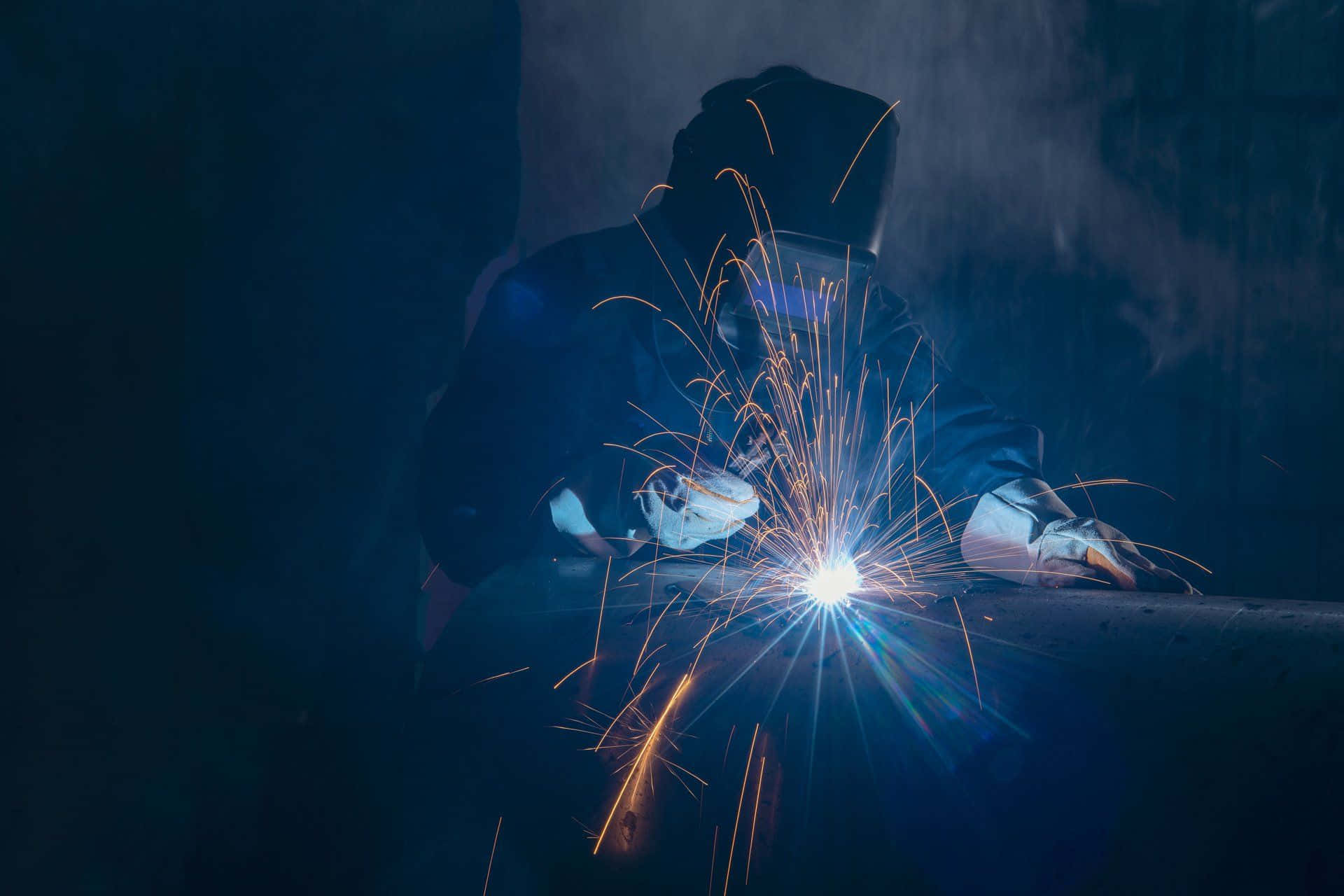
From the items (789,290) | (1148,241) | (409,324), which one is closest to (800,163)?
(789,290)

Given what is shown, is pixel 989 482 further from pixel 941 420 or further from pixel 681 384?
pixel 681 384

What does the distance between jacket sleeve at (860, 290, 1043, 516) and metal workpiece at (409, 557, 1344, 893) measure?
35.4 inches

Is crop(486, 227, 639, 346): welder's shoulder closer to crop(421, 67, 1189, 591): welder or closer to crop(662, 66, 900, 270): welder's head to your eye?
crop(421, 67, 1189, 591): welder

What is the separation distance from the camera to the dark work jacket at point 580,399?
1460mm

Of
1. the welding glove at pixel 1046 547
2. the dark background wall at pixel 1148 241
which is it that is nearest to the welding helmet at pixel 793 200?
the welding glove at pixel 1046 547

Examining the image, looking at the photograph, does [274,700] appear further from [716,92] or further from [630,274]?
[716,92]

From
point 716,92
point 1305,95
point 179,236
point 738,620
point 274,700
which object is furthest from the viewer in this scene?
point 1305,95

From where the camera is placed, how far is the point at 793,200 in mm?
1379

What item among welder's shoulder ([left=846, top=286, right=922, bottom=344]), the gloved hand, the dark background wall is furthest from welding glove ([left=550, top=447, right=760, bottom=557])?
the dark background wall

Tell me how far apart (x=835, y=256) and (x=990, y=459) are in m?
0.69

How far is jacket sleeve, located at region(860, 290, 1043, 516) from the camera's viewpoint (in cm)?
158

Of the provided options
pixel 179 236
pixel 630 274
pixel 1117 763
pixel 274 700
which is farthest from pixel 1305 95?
pixel 274 700

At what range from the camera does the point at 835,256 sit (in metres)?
1.35

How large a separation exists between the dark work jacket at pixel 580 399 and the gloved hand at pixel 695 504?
5.9 inches
